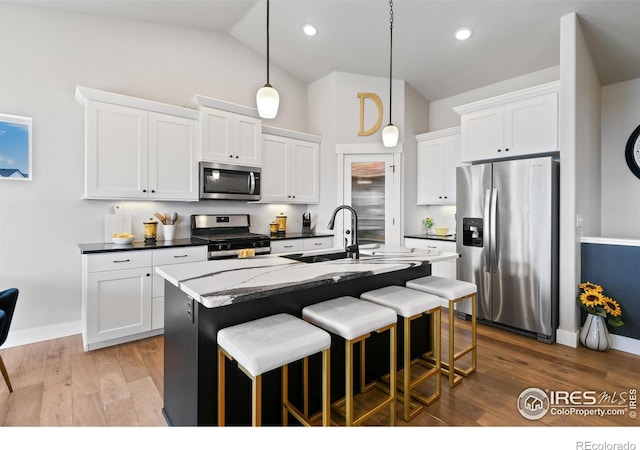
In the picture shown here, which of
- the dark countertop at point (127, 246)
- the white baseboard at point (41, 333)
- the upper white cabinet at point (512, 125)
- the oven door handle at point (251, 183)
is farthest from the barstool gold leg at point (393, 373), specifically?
the white baseboard at point (41, 333)

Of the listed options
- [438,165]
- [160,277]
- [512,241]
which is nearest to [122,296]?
[160,277]

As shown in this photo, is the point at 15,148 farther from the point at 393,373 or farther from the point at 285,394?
the point at 393,373

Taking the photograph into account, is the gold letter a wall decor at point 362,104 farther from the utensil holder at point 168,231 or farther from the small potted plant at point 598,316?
the small potted plant at point 598,316

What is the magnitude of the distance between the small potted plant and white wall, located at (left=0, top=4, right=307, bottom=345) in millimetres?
4412

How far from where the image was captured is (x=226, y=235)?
4105 millimetres

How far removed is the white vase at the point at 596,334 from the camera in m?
2.89

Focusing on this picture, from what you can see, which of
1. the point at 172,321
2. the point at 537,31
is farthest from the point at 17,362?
the point at 537,31

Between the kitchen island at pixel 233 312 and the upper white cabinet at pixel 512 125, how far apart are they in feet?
6.81

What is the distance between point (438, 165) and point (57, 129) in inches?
176

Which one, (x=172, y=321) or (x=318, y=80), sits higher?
(x=318, y=80)

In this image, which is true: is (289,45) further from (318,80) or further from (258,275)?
(258,275)

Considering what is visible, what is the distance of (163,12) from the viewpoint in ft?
11.7
